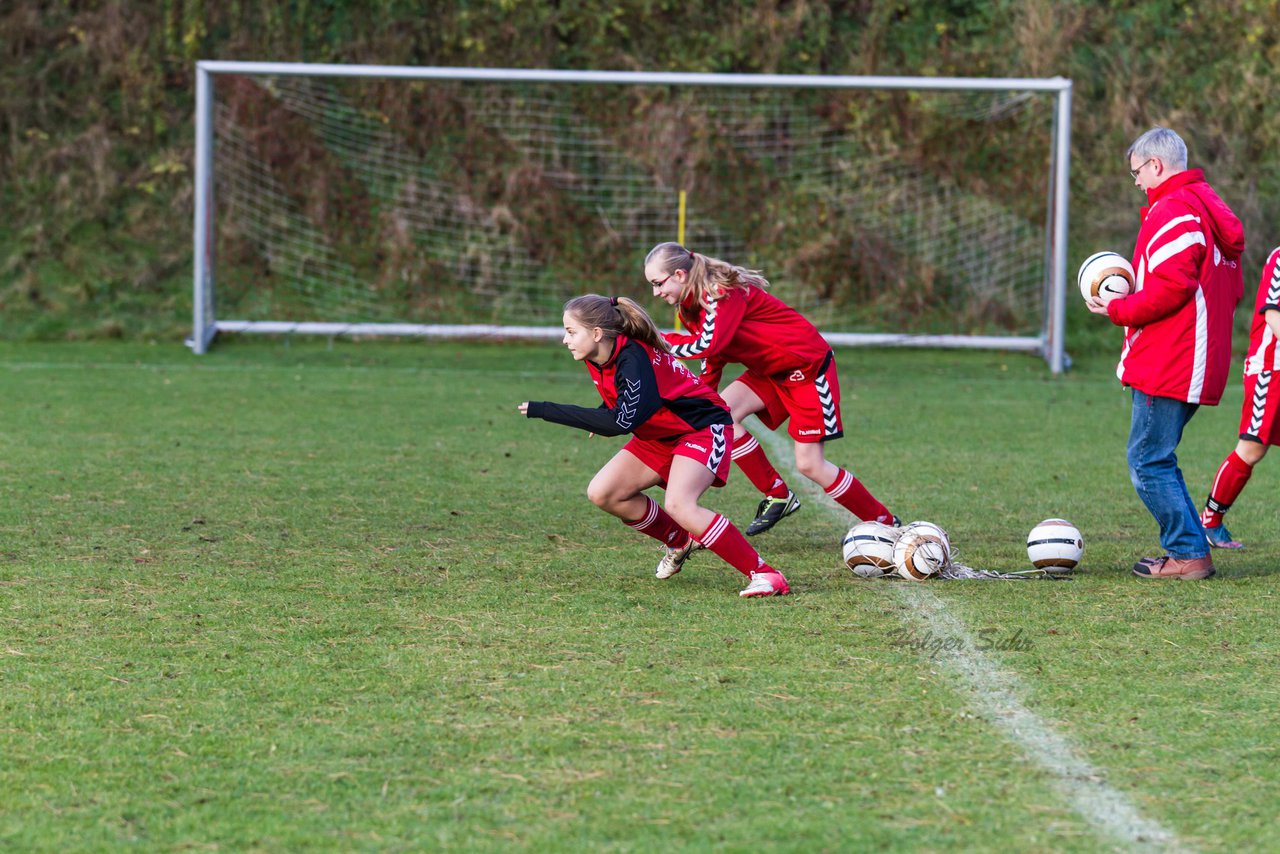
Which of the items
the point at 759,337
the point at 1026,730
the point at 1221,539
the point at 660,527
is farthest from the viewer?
the point at 759,337

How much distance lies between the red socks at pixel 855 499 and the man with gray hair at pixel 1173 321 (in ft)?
3.92

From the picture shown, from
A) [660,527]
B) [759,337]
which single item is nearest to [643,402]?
[660,527]

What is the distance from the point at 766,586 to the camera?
16.9ft

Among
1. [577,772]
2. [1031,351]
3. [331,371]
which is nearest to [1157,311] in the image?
[577,772]

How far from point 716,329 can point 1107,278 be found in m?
1.60

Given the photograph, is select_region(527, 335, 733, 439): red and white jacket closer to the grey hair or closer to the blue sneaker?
the grey hair

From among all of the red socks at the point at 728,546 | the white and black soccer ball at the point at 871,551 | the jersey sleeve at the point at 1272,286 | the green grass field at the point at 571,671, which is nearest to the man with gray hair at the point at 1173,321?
the jersey sleeve at the point at 1272,286

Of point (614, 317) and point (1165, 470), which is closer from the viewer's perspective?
point (614, 317)

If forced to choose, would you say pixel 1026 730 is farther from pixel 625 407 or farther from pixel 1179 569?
pixel 1179 569

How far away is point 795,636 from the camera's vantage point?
457 cm

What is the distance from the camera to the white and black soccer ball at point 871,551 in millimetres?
5512

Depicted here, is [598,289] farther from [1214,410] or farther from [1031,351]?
[1214,410]

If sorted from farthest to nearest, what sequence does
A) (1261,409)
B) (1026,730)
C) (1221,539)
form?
(1221,539), (1261,409), (1026,730)

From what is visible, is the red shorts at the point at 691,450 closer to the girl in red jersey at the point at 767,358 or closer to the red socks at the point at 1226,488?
the girl in red jersey at the point at 767,358
